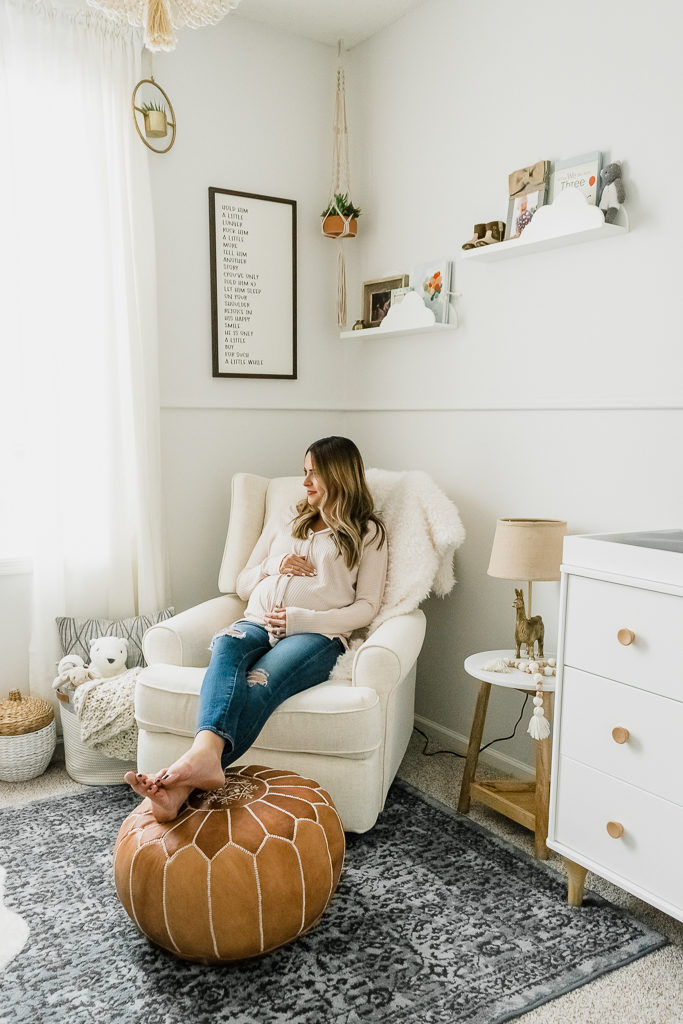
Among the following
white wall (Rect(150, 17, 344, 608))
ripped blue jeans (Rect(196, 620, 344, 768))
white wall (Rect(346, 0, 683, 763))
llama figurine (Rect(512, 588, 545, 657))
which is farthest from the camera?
white wall (Rect(150, 17, 344, 608))

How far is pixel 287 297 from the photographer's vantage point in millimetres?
3338

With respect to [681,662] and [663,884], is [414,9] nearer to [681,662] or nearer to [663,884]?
[681,662]

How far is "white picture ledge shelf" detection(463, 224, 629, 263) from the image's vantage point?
88.7 inches

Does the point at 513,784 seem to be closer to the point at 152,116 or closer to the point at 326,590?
the point at 326,590

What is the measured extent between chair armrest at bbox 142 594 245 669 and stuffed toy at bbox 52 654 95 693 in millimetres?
252

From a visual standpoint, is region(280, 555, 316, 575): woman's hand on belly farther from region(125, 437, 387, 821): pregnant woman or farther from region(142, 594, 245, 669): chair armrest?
region(142, 594, 245, 669): chair armrest

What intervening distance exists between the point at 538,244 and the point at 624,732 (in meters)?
1.41

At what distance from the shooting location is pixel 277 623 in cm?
252

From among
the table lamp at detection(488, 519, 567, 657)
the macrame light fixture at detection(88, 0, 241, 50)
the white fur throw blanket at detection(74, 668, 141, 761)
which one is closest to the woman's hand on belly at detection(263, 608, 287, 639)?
the white fur throw blanket at detection(74, 668, 141, 761)

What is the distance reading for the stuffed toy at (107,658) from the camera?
2764mm

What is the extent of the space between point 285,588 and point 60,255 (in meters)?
1.36

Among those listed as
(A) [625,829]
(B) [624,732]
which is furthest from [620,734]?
(A) [625,829]

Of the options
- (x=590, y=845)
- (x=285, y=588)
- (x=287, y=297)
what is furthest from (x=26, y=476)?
(x=590, y=845)

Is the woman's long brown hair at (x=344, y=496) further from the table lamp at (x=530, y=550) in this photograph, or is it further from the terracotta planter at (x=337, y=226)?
the terracotta planter at (x=337, y=226)
